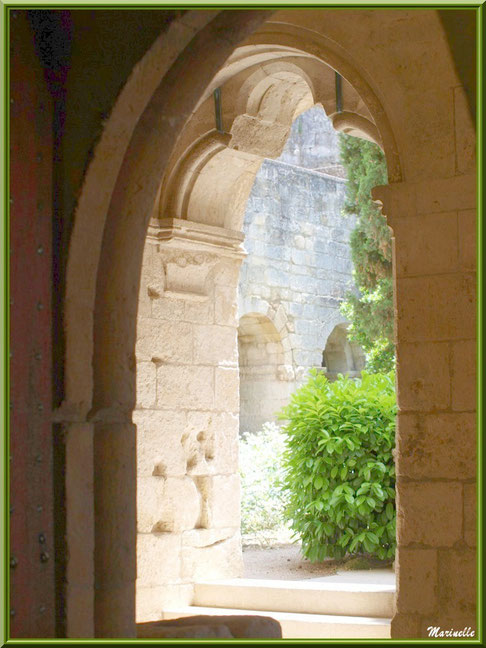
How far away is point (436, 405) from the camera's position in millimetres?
4449

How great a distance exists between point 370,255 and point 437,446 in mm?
6719

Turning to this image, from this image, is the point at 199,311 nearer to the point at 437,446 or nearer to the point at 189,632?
the point at 437,446

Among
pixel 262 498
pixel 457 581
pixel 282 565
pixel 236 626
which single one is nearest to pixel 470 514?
pixel 457 581

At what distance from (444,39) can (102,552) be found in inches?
120

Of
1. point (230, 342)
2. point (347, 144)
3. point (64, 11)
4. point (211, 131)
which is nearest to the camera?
point (64, 11)

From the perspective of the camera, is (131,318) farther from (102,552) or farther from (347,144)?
(347,144)

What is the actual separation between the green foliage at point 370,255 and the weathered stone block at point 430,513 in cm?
629

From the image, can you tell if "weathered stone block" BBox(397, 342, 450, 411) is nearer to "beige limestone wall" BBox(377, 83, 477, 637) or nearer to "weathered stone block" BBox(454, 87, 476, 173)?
"beige limestone wall" BBox(377, 83, 477, 637)

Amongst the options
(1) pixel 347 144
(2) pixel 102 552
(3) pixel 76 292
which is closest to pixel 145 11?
(3) pixel 76 292

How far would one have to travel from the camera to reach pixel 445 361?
4.44m

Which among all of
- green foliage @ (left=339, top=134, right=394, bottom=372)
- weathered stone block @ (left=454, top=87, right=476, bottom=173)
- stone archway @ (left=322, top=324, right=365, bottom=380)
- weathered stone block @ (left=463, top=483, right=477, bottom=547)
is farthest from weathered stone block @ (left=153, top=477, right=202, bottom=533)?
stone archway @ (left=322, top=324, right=365, bottom=380)

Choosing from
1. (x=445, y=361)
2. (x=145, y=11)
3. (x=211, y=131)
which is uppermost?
(x=211, y=131)

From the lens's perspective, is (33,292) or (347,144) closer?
(33,292)

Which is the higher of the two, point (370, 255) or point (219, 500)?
point (370, 255)
